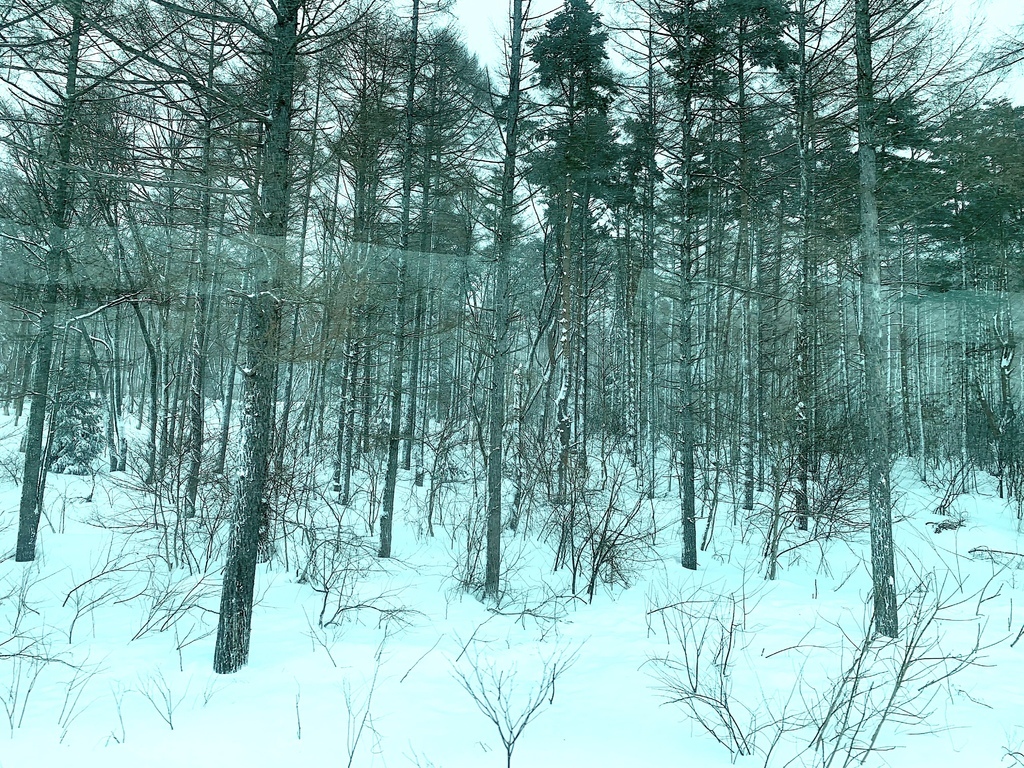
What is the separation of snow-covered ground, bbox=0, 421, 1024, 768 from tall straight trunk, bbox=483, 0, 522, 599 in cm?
61

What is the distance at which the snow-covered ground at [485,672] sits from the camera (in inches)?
140

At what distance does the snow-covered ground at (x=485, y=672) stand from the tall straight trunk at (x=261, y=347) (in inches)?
20.0

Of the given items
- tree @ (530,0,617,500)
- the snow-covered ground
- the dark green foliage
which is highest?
tree @ (530,0,617,500)

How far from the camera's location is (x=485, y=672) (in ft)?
→ 15.6

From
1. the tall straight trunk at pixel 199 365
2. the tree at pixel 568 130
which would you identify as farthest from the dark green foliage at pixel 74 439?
the tree at pixel 568 130

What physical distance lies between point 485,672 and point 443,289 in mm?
7155

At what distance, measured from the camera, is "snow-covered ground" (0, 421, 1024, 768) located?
140 inches

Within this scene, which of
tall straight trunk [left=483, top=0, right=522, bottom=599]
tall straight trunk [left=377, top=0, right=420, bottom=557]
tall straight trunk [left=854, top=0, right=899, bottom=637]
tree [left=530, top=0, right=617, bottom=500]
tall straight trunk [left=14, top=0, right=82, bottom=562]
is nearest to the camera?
tall straight trunk [left=854, top=0, right=899, bottom=637]

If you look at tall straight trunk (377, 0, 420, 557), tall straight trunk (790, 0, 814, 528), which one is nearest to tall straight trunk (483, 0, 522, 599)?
tall straight trunk (377, 0, 420, 557)

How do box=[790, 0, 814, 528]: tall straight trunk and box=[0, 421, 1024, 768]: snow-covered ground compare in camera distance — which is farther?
box=[790, 0, 814, 528]: tall straight trunk

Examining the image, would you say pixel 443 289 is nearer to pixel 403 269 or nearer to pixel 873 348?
pixel 403 269

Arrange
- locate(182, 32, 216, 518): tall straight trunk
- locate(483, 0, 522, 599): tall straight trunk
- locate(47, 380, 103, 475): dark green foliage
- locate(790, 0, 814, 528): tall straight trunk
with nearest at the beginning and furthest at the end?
1. locate(182, 32, 216, 518): tall straight trunk
2. locate(483, 0, 522, 599): tall straight trunk
3. locate(790, 0, 814, 528): tall straight trunk
4. locate(47, 380, 103, 475): dark green foliage

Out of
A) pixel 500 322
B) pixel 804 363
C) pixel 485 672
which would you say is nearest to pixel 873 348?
pixel 500 322

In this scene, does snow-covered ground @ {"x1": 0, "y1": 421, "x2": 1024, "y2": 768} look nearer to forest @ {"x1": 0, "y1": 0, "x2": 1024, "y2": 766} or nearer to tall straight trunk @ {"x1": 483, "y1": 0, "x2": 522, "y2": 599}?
forest @ {"x1": 0, "y1": 0, "x2": 1024, "y2": 766}
